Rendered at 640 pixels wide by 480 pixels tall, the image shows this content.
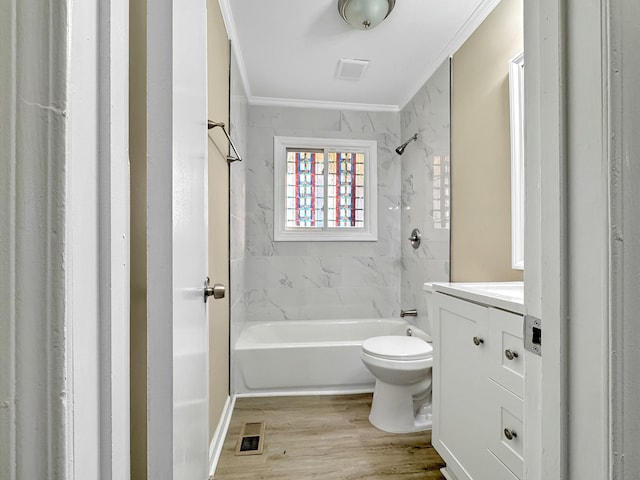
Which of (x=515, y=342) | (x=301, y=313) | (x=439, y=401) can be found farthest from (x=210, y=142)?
(x=301, y=313)

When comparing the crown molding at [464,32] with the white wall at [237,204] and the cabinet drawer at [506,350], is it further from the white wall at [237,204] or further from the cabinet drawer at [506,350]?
the cabinet drawer at [506,350]

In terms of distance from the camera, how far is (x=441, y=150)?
8.16 feet

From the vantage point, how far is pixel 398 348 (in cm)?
205

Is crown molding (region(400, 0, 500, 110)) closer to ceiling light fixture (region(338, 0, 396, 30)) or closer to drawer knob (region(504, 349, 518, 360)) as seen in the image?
ceiling light fixture (region(338, 0, 396, 30))

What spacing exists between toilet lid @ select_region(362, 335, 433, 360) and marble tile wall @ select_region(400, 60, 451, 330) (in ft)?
1.79

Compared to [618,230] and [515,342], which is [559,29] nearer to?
[618,230]

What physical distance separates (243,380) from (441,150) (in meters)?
2.18

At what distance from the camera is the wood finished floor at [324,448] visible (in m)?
1.61

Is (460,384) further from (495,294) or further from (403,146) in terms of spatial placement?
(403,146)

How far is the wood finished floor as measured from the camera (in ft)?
5.29

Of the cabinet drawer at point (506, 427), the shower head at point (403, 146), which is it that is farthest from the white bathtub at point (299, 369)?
the shower head at point (403, 146)

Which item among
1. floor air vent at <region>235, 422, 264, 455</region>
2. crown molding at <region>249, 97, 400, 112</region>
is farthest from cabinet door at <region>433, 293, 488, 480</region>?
crown molding at <region>249, 97, 400, 112</region>

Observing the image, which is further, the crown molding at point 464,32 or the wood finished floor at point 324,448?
the crown molding at point 464,32

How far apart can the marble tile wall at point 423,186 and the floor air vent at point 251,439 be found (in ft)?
4.68
